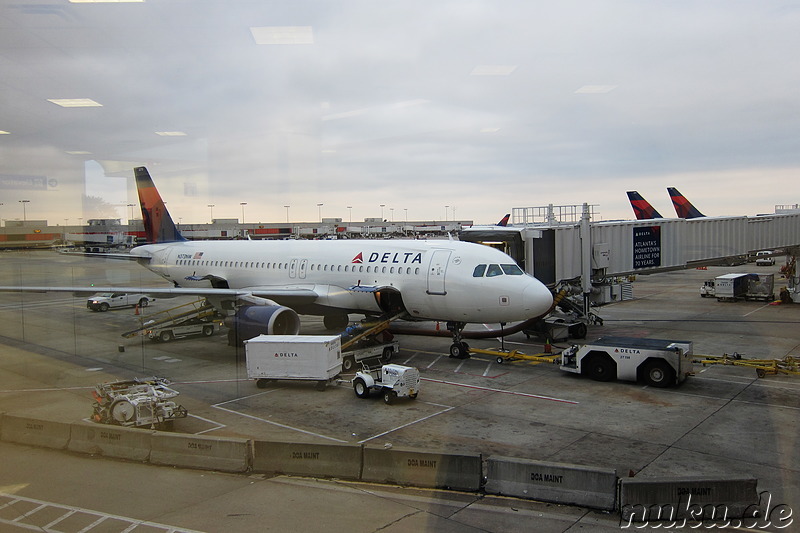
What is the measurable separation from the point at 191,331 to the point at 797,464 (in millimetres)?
17479

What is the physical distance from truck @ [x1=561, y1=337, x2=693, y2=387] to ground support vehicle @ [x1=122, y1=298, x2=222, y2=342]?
39.4 ft

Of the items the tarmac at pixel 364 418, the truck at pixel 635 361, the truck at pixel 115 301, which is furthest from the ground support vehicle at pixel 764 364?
the truck at pixel 115 301

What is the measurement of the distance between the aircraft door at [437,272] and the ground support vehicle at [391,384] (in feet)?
14.1

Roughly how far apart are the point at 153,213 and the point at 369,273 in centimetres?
699

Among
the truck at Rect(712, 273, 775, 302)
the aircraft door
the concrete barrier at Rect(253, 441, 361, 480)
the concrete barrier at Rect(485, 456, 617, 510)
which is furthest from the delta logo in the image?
the truck at Rect(712, 273, 775, 302)

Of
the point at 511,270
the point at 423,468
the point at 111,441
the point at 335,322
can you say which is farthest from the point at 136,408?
the point at 335,322

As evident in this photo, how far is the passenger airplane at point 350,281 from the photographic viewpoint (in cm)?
1703

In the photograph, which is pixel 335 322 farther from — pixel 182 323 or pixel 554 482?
pixel 554 482

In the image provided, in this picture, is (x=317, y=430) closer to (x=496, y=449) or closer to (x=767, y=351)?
(x=496, y=449)

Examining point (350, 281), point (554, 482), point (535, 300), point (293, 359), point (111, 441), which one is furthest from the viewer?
point (350, 281)

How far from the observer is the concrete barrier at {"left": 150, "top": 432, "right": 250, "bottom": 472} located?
952cm

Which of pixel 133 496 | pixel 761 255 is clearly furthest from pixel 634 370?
pixel 761 255

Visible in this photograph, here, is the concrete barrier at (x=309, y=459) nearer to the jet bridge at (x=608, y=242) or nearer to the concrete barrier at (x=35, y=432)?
the concrete barrier at (x=35, y=432)

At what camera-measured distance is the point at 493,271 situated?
17.3 metres
